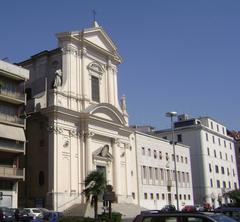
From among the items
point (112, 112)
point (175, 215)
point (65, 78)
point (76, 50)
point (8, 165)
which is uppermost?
point (76, 50)

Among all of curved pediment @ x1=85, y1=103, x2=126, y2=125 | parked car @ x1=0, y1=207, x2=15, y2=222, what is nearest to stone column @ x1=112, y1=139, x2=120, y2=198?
curved pediment @ x1=85, y1=103, x2=126, y2=125

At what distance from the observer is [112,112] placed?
52969 millimetres

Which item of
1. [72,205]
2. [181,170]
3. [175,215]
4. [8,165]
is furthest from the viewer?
[181,170]

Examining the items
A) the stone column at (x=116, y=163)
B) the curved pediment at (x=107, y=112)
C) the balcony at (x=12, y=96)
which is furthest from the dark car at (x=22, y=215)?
the stone column at (x=116, y=163)

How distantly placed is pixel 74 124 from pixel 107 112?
213 inches

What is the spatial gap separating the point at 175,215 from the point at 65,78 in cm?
3963

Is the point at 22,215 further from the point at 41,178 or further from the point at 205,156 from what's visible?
the point at 205,156

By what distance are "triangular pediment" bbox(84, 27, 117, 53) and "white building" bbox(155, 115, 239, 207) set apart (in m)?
30.7

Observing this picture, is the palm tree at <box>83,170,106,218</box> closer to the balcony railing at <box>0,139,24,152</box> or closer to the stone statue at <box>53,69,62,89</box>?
the balcony railing at <box>0,139,24,152</box>

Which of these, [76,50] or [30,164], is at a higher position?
[76,50]

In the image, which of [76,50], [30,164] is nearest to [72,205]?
[30,164]

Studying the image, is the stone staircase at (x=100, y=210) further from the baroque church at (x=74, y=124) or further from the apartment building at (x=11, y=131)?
the apartment building at (x=11, y=131)

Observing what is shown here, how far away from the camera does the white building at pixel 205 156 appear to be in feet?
263

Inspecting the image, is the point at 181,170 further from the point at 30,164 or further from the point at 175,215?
the point at 175,215
